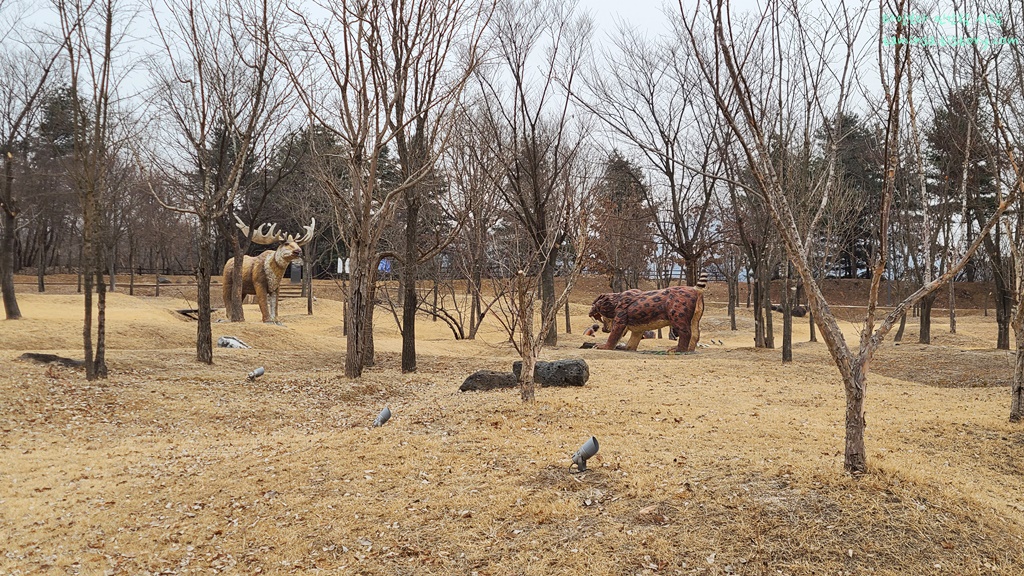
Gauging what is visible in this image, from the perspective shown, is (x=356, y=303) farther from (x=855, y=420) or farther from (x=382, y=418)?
(x=855, y=420)

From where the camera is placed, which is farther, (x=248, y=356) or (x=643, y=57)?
(x=643, y=57)

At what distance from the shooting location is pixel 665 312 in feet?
55.7

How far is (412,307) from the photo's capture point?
43.9 ft

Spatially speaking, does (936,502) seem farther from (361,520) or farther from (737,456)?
(361,520)

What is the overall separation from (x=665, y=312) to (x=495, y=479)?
12040mm

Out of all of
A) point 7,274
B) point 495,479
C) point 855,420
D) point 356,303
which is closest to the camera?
point 855,420

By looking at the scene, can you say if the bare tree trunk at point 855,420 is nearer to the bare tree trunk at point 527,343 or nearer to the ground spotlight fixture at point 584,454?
the ground spotlight fixture at point 584,454

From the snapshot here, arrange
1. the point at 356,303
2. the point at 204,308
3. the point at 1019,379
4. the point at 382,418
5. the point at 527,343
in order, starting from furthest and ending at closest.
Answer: the point at 204,308
the point at 356,303
the point at 527,343
the point at 382,418
the point at 1019,379

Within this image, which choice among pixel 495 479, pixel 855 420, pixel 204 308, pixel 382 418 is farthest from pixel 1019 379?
pixel 204 308

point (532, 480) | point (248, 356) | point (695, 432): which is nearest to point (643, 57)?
point (248, 356)

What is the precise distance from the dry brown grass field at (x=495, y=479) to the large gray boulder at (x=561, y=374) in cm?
48

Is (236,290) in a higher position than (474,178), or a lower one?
lower

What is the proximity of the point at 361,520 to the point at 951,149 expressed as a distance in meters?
13.1

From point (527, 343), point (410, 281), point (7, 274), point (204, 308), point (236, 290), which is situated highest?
point (7, 274)
